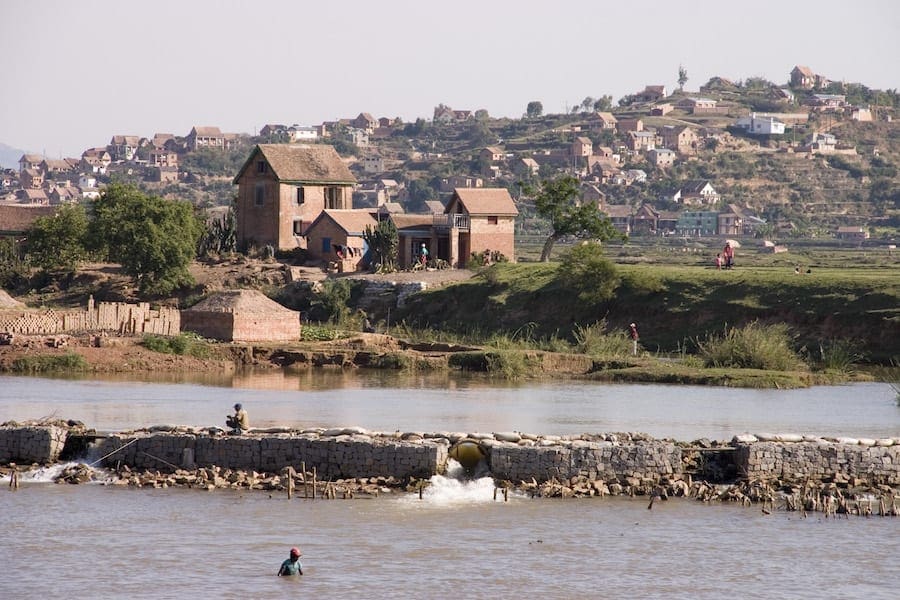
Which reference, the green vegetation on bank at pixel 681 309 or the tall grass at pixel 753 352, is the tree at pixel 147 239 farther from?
the tall grass at pixel 753 352

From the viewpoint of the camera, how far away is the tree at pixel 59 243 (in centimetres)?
6175

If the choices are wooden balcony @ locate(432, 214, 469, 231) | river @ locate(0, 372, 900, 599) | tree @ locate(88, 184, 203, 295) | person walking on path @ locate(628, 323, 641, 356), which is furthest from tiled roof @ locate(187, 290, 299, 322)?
river @ locate(0, 372, 900, 599)

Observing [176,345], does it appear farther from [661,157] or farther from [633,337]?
[661,157]

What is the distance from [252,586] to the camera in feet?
60.3

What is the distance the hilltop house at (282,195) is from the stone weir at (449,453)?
42.5 meters

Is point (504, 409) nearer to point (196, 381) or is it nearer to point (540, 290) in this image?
point (196, 381)

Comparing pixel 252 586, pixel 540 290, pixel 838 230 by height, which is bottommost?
pixel 252 586

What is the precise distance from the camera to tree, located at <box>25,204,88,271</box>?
61.8 m

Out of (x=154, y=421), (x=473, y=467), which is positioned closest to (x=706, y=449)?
(x=473, y=467)

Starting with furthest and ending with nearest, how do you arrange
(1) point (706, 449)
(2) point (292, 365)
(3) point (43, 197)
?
(3) point (43, 197)
(2) point (292, 365)
(1) point (706, 449)

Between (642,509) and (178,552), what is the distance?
691cm

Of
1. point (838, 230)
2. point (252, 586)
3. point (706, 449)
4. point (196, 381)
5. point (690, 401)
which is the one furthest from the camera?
point (838, 230)

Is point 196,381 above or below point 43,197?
below

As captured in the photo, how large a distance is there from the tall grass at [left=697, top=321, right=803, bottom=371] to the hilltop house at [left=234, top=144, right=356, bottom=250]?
27.9 meters
